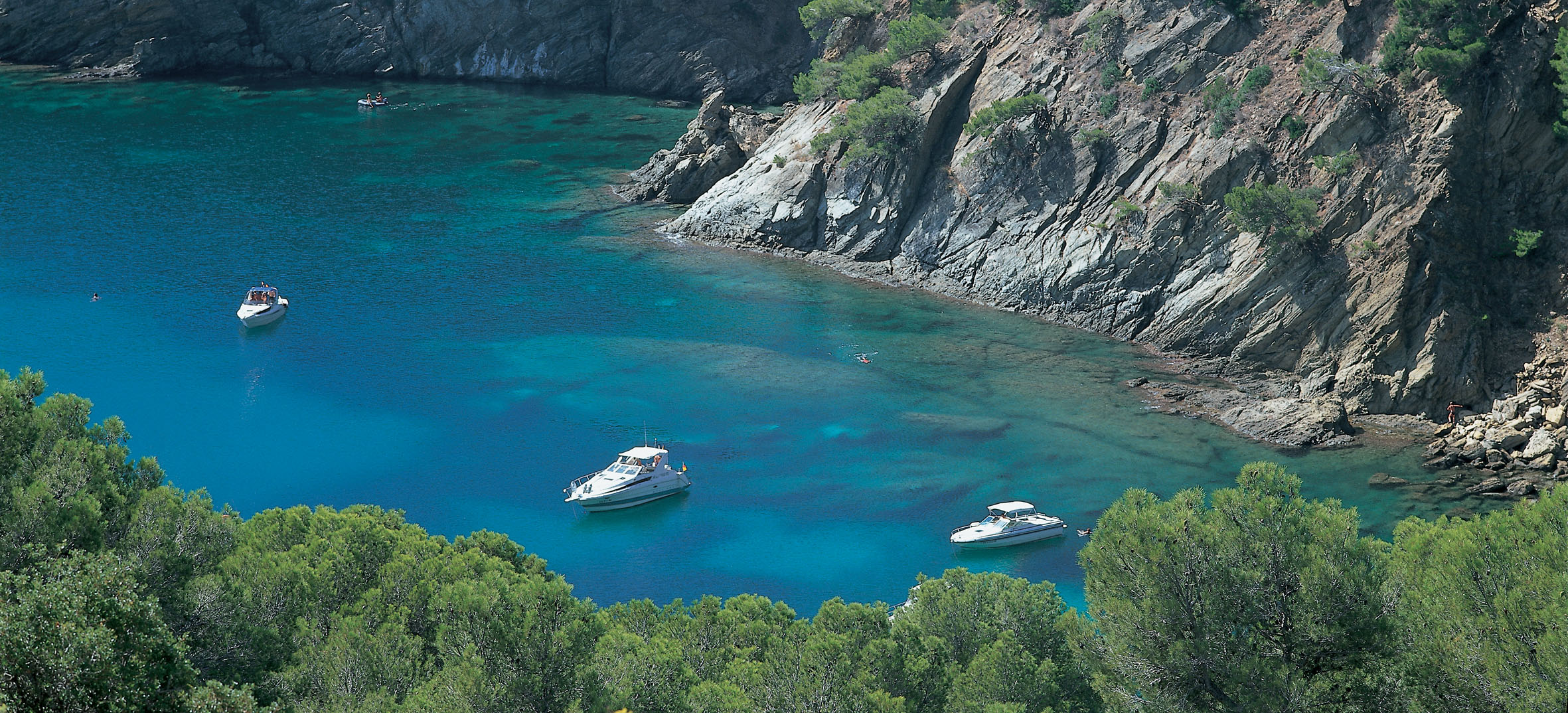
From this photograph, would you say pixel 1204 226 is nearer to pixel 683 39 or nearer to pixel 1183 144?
pixel 1183 144

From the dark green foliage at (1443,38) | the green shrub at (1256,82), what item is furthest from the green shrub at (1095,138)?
the dark green foliage at (1443,38)

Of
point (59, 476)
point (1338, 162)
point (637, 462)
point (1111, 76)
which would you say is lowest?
point (637, 462)

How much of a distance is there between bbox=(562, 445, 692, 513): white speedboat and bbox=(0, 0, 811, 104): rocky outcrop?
264ft

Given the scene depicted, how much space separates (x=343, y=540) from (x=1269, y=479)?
2328cm

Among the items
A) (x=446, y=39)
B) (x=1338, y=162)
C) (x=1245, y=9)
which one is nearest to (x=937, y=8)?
(x=1245, y=9)

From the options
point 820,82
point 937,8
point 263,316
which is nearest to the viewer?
point 263,316

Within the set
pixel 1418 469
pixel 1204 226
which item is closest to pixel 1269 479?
pixel 1418 469

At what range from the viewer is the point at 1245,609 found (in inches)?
1159

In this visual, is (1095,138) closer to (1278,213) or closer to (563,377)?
(1278,213)

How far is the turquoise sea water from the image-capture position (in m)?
56.9

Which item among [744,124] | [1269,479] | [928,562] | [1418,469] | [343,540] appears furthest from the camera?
[744,124]

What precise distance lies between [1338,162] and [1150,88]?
1319 centimetres

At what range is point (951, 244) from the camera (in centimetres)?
8250

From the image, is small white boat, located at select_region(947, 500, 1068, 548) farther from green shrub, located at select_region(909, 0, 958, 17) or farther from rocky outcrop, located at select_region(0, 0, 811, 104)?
rocky outcrop, located at select_region(0, 0, 811, 104)
